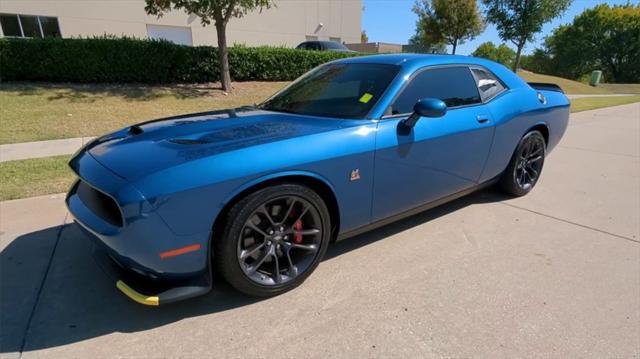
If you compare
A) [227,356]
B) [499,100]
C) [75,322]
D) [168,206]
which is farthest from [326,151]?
[499,100]

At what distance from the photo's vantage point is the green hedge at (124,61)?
31.9 ft

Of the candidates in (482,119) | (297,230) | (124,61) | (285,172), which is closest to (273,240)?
(297,230)

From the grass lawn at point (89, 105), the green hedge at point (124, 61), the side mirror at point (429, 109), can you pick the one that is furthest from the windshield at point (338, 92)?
the green hedge at point (124, 61)

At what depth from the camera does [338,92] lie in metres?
3.15

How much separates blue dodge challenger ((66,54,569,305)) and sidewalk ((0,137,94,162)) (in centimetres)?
369

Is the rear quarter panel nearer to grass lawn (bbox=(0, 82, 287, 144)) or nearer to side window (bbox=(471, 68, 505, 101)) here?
side window (bbox=(471, 68, 505, 101))

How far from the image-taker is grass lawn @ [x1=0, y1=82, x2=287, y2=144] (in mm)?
7199

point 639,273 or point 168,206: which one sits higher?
point 168,206

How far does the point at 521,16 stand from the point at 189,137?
23.7m

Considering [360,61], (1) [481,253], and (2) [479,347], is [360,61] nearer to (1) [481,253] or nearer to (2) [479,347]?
(1) [481,253]

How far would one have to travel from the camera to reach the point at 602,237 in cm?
343

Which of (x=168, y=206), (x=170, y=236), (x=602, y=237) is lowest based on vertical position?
(x=602, y=237)

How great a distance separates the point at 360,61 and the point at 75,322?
291 centimetres

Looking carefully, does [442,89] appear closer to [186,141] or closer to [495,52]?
[186,141]
